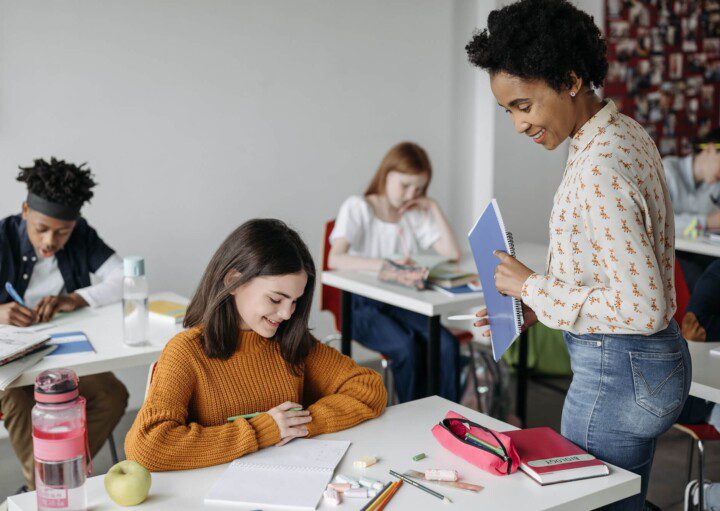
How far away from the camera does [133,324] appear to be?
246cm

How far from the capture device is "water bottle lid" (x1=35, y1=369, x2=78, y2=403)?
126 centimetres

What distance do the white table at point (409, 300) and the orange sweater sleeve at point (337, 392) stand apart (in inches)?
37.8

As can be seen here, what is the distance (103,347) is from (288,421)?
0.94 metres

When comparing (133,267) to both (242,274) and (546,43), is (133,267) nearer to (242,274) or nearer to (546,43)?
(242,274)

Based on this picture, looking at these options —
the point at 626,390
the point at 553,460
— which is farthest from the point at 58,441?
the point at 626,390

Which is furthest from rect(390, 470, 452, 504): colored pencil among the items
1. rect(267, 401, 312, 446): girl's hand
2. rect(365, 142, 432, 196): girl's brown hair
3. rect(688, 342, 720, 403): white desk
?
rect(365, 142, 432, 196): girl's brown hair

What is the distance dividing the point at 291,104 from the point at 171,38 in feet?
2.19

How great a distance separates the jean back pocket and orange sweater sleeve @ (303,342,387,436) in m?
0.56

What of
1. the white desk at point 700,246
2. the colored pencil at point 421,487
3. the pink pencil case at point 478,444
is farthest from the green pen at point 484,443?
the white desk at point 700,246

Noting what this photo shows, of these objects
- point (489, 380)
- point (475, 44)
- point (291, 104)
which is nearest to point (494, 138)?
point (291, 104)

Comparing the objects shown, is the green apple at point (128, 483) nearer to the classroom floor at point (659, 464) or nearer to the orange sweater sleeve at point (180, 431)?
the orange sweater sleeve at point (180, 431)

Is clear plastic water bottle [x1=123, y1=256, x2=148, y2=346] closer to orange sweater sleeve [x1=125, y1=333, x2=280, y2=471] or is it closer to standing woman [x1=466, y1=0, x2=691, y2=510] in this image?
orange sweater sleeve [x1=125, y1=333, x2=280, y2=471]

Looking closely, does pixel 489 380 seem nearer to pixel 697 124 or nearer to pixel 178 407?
pixel 178 407

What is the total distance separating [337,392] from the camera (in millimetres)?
1864
